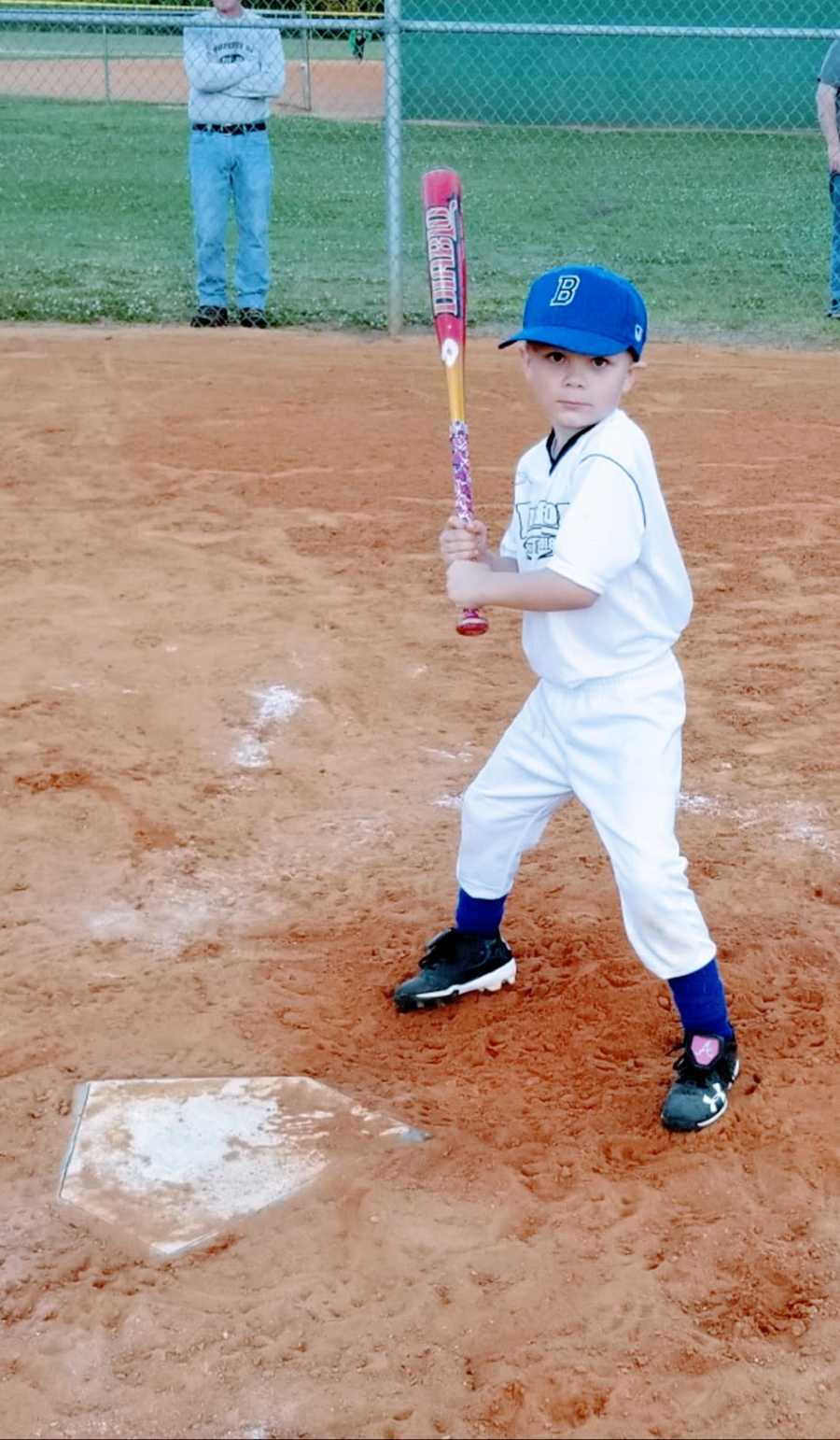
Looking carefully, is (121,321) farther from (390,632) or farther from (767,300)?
(390,632)

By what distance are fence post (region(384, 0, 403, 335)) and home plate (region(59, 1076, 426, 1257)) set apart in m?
7.06

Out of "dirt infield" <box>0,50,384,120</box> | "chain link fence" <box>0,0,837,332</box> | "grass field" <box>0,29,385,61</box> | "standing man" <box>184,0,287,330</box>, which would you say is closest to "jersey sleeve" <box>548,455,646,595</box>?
"standing man" <box>184,0,287,330</box>

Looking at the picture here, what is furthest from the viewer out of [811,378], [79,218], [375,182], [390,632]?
[375,182]

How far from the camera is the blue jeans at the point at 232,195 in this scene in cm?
956

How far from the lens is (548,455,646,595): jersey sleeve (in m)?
2.88

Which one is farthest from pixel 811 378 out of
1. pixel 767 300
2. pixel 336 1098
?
pixel 336 1098

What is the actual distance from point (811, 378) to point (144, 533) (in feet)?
13.5

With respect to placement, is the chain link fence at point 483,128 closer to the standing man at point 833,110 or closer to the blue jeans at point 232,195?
the blue jeans at point 232,195

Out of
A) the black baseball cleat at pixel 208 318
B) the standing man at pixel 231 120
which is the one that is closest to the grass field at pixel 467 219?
the black baseball cleat at pixel 208 318

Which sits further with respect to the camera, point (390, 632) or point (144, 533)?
point (144, 533)

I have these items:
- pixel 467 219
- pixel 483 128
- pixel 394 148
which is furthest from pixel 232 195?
pixel 483 128

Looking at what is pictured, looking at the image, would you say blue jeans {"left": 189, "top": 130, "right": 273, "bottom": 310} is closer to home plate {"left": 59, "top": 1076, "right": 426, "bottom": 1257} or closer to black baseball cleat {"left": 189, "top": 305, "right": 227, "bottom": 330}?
black baseball cleat {"left": 189, "top": 305, "right": 227, "bottom": 330}

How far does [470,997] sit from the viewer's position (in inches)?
140

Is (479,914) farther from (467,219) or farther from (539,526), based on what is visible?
(467,219)
